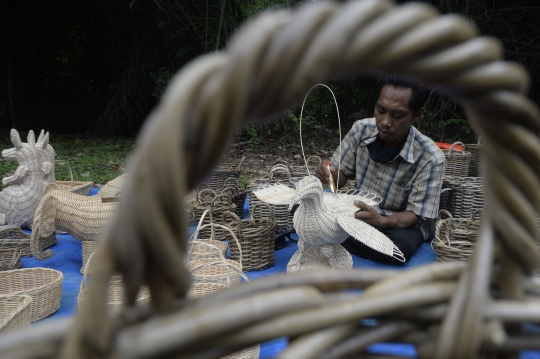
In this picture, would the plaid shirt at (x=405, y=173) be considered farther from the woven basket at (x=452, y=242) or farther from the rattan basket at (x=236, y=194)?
the rattan basket at (x=236, y=194)

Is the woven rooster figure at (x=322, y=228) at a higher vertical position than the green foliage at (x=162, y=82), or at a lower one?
lower

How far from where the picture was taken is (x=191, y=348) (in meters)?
0.23

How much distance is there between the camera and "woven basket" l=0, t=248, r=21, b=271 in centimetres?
147

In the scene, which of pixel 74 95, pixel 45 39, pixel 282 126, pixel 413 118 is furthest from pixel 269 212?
pixel 45 39

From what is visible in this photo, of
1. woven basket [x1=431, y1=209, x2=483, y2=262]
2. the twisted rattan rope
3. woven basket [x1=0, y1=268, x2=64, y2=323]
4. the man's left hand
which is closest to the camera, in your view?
the twisted rattan rope

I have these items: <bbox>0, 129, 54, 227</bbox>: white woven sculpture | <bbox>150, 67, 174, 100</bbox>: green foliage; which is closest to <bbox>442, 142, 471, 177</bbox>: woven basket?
<bbox>0, 129, 54, 227</bbox>: white woven sculpture

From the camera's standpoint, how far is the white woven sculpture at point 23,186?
1.86m

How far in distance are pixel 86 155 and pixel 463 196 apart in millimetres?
3526

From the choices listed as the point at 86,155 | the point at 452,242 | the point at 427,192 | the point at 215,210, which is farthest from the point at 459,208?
the point at 86,155

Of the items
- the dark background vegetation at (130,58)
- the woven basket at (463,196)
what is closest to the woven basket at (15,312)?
the woven basket at (463,196)

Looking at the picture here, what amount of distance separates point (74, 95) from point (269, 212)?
18.4 feet

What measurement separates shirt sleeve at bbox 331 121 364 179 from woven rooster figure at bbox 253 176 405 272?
0.55m

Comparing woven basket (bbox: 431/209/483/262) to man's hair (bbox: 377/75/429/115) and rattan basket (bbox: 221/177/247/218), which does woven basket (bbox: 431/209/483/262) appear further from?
rattan basket (bbox: 221/177/247/218)

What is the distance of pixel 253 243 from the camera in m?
1.57
